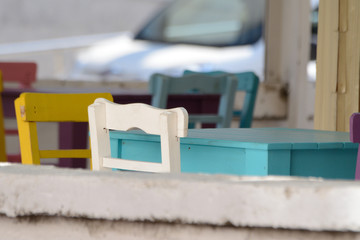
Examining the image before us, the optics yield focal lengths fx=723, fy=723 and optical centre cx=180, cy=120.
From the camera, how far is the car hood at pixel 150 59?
9.11 m

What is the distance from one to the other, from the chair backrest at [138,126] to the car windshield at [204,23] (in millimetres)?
7576

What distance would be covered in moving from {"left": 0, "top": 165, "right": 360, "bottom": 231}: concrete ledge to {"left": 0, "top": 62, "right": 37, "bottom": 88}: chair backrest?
3.26 metres

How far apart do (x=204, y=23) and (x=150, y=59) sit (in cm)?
152

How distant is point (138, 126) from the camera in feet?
5.09

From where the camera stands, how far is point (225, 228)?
1.14 meters

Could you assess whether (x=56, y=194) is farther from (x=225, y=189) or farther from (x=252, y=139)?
(x=252, y=139)

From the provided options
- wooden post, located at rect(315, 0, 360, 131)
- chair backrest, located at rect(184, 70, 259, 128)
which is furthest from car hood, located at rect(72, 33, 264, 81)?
wooden post, located at rect(315, 0, 360, 131)

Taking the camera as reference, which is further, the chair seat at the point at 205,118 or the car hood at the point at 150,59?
the car hood at the point at 150,59

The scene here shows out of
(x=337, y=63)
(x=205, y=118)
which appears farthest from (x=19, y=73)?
(x=337, y=63)

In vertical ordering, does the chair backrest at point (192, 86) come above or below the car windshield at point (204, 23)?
below

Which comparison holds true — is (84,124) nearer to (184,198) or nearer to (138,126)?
(138,126)

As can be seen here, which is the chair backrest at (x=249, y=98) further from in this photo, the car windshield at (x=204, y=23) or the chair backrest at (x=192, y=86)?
the car windshield at (x=204, y=23)

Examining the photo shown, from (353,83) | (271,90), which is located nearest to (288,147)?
(353,83)

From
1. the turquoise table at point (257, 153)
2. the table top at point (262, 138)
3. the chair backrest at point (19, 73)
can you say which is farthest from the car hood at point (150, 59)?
the turquoise table at point (257, 153)
